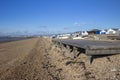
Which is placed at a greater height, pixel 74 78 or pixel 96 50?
pixel 96 50

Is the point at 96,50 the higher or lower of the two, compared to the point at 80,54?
higher

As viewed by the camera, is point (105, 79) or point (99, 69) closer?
point (105, 79)

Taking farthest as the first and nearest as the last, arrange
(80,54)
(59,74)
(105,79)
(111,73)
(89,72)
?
(80,54) < (59,74) < (89,72) < (111,73) < (105,79)

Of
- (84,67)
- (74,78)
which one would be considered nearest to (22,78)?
(74,78)

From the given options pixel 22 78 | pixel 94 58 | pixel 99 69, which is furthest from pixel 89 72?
pixel 22 78

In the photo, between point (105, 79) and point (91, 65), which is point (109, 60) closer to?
point (91, 65)

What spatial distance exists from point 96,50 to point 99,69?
98 centimetres

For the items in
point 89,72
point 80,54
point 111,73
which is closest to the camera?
point 111,73

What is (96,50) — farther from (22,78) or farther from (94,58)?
(22,78)

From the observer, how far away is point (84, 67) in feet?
25.7

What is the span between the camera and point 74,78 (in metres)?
6.68

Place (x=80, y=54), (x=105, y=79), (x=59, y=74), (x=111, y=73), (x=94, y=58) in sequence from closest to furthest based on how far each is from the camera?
(x=105, y=79) → (x=111, y=73) → (x=59, y=74) → (x=94, y=58) → (x=80, y=54)

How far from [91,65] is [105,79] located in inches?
74.1

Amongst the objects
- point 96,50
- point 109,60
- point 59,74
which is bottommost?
point 59,74
